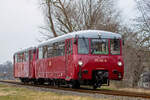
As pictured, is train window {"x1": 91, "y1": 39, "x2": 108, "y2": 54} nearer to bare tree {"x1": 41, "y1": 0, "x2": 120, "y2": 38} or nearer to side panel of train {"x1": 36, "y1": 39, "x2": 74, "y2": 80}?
side panel of train {"x1": 36, "y1": 39, "x2": 74, "y2": 80}

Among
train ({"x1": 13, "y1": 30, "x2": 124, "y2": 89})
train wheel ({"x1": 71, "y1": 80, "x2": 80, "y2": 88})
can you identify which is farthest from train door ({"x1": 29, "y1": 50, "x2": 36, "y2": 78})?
train wheel ({"x1": 71, "y1": 80, "x2": 80, "y2": 88})

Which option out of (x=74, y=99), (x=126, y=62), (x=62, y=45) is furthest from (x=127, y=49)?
(x=74, y=99)

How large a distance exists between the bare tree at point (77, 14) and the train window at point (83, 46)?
69.6 ft

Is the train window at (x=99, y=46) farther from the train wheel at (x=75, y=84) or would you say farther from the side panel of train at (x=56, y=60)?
the train wheel at (x=75, y=84)

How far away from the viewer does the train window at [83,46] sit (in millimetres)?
19781

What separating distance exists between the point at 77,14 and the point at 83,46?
2394cm

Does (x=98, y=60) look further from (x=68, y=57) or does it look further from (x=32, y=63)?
(x=32, y=63)

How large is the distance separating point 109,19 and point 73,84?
71.8 feet

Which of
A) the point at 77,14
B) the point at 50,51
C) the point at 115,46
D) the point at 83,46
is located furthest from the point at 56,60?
the point at 77,14

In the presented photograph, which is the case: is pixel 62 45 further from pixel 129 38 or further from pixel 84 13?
pixel 84 13

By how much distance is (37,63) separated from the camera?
28.0 meters

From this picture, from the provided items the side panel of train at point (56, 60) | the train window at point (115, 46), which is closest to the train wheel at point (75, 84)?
the side panel of train at point (56, 60)

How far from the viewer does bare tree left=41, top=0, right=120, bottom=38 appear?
138 feet

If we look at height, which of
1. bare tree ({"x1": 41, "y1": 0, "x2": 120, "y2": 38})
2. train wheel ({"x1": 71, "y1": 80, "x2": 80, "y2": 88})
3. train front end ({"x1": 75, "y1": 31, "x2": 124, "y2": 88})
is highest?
bare tree ({"x1": 41, "y1": 0, "x2": 120, "y2": 38})
